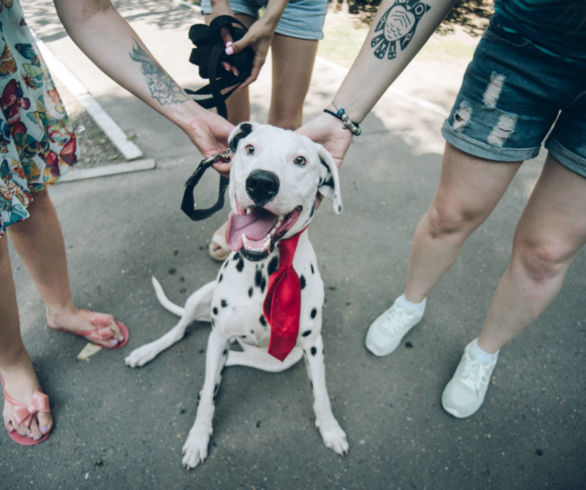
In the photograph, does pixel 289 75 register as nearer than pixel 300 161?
No

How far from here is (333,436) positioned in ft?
7.16

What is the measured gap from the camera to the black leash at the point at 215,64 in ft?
6.41

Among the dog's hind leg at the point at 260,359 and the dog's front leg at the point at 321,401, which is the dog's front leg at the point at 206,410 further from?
the dog's front leg at the point at 321,401

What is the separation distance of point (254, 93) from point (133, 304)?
4.19m

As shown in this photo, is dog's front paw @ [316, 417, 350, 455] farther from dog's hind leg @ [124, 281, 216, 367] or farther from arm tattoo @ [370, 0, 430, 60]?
arm tattoo @ [370, 0, 430, 60]

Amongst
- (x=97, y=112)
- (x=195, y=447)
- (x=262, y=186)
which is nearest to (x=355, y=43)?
(x=97, y=112)

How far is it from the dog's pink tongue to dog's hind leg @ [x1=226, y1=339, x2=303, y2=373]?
104 centimetres

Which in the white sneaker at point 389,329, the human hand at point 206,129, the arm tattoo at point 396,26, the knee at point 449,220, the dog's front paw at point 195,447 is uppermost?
the arm tattoo at point 396,26

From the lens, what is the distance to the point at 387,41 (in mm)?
1969

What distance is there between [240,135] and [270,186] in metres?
0.45

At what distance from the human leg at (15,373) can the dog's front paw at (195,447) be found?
817 millimetres

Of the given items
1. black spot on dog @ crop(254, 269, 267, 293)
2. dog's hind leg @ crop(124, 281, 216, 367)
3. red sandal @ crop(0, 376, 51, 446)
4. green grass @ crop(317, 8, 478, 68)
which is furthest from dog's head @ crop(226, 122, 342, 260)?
green grass @ crop(317, 8, 478, 68)

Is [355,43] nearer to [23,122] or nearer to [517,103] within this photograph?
[517,103]

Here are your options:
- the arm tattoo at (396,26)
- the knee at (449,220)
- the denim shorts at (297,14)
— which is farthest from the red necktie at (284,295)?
the denim shorts at (297,14)
